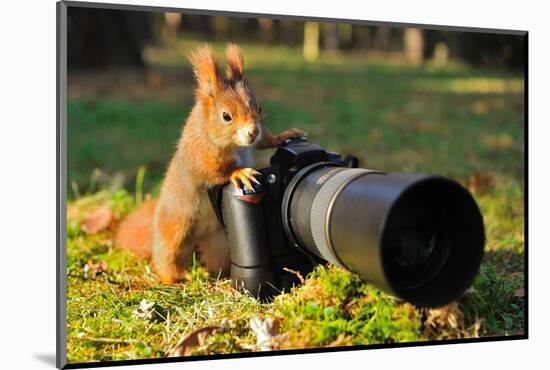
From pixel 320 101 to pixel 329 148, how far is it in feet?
6.19

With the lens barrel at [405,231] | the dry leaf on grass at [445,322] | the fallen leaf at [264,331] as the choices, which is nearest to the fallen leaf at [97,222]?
the fallen leaf at [264,331]

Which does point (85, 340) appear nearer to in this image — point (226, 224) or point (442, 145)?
point (226, 224)

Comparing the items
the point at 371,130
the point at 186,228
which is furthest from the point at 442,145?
the point at 186,228

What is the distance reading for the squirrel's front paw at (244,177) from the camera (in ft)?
6.13

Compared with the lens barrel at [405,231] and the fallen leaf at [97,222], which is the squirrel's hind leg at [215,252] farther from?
the fallen leaf at [97,222]

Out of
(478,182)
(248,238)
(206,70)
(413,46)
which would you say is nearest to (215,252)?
(248,238)

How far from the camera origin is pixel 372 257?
4.53 ft

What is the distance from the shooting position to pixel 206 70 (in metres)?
2.01

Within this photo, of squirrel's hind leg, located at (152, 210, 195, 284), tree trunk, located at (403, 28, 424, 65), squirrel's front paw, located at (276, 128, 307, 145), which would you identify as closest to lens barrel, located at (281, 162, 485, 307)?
squirrel's front paw, located at (276, 128, 307, 145)

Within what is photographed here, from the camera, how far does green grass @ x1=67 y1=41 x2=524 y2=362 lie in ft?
5.71

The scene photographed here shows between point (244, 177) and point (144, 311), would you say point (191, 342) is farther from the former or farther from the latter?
point (244, 177)

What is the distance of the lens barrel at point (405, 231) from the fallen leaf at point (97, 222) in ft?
4.18

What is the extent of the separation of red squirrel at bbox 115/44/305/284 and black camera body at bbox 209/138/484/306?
0.08 meters

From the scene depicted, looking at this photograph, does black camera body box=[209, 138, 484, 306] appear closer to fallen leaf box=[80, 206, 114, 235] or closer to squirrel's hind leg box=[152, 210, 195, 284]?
squirrel's hind leg box=[152, 210, 195, 284]
